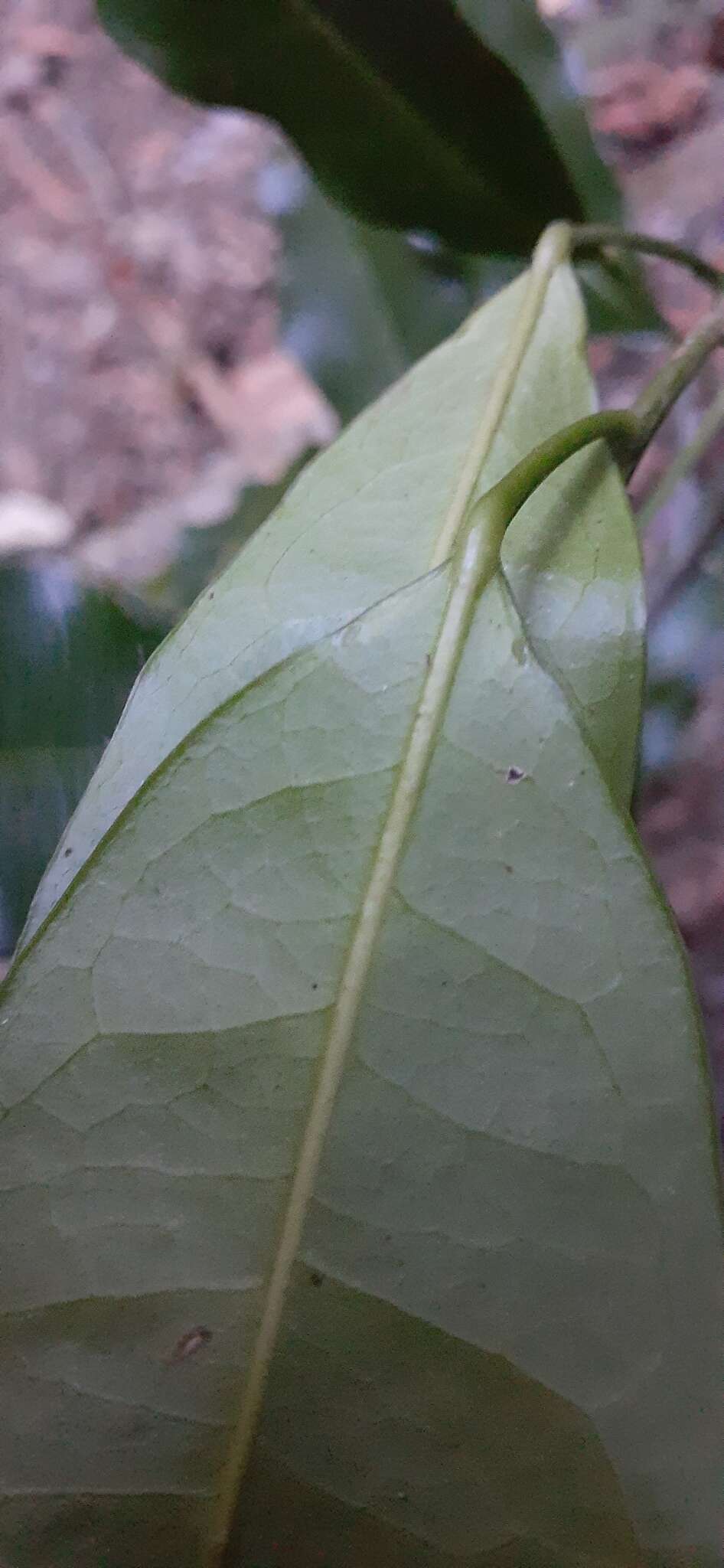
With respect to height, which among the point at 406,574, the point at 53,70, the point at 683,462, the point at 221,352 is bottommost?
the point at 683,462

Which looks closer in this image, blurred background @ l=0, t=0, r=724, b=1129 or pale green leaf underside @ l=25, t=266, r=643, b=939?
pale green leaf underside @ l=25, t=266, r=643, b=939

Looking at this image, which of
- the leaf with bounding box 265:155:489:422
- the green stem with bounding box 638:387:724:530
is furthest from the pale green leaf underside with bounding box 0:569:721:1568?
the leaf with bounding box 265:155:489:422

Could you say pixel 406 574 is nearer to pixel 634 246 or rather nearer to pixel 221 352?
pixel 634 246

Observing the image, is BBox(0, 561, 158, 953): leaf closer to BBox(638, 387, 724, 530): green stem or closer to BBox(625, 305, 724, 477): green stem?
BBox(625, 305, 724, 477): green stem

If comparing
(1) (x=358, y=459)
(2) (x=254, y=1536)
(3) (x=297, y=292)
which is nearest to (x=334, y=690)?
(1) (x=358, y=459)

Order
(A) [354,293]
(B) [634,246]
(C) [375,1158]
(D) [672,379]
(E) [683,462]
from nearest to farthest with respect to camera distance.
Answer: (C) [375,1158] → (D) [672,379] → (B) [634,246] → (E) [683,462] → (A) [354,293]

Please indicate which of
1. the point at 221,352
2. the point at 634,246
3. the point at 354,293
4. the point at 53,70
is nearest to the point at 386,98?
the point at 634,246

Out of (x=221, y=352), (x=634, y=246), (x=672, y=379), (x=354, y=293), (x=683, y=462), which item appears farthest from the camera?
(x=221, y=352)
